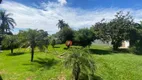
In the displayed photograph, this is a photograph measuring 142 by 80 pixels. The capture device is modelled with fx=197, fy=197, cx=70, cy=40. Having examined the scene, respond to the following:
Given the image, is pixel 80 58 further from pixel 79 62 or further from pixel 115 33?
pixel 115 33

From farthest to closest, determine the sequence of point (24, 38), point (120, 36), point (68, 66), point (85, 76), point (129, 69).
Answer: point (120, 36)
point (24, 38)
point (129, 69)
point (85, 76)
point (68, 66)

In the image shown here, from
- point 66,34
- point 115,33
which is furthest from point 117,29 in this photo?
point 66,34

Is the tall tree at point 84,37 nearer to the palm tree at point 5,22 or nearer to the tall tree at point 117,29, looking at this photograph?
the tall tree at point 117,29

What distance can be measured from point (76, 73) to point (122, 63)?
11718 mm

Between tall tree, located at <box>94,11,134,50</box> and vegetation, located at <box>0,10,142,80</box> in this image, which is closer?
vegetation, located at <box>0,10,142,80</box>

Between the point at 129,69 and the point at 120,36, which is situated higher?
the point at 120,36

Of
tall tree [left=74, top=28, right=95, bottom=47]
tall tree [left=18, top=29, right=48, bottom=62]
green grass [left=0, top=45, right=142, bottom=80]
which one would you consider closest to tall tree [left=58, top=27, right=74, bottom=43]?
tall tree [left=74, top=28, right=95, bottom=47]

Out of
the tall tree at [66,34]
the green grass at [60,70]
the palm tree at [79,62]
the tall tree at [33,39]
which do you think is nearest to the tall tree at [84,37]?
the tall tree at [66,34]

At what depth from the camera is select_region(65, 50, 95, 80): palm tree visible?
21531 millimetres

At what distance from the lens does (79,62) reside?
70.6 ft

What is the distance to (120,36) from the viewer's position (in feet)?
169

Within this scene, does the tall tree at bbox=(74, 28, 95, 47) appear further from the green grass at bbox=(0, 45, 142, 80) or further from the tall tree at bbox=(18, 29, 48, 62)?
the green grass at bbox=(0, 45, 142, 80)

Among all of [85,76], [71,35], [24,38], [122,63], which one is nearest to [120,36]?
[71,35]

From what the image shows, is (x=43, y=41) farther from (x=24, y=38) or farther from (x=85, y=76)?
(x=85, y=76)
